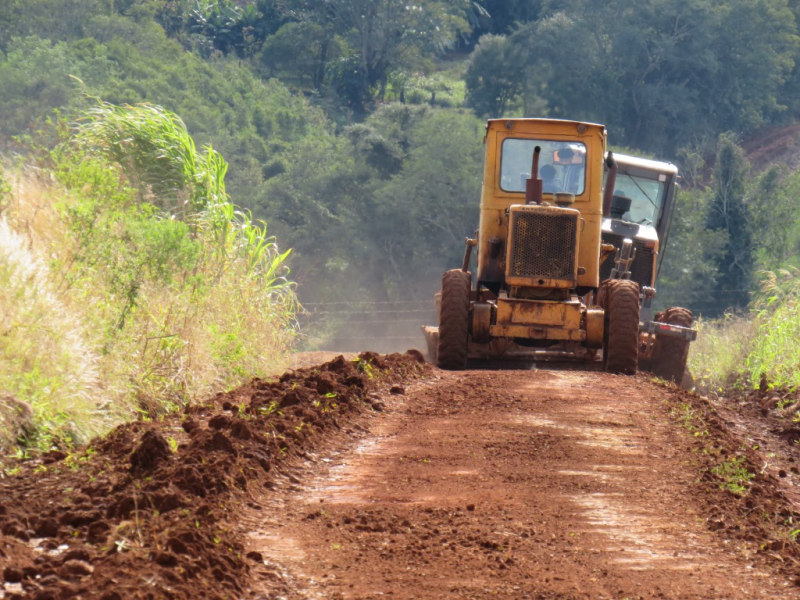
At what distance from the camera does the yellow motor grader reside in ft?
39.4

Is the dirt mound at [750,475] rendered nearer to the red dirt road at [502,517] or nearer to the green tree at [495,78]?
the red dirt road at [502,517]

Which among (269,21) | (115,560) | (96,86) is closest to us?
(115,560)

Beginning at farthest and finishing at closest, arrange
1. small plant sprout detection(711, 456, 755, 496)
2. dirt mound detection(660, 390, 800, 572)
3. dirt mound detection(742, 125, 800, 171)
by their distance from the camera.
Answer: dirt mound detection(742, 125, 800, 171) → small plant sprout detection(711, 456, 755, 496) → dirt mound detection(660, 390, 800, 572)

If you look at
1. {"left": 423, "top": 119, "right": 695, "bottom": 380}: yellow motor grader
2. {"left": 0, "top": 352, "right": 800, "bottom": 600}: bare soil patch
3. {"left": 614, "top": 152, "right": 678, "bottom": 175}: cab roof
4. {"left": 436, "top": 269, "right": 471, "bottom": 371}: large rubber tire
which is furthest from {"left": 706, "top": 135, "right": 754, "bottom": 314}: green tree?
{"left": 0, "top": 352, "right": 800, "bottom": 600}: bare soil patch

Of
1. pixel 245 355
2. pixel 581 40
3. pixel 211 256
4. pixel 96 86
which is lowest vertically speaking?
pixel 245 355

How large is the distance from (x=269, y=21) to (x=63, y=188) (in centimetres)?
5021

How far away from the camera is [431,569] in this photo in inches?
195

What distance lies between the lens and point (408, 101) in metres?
56.6

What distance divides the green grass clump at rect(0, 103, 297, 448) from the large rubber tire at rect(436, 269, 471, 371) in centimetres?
163

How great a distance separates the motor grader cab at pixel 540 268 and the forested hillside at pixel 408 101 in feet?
73.5

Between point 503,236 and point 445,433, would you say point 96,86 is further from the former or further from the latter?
point 445,433

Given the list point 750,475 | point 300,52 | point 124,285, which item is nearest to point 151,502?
point 750,475

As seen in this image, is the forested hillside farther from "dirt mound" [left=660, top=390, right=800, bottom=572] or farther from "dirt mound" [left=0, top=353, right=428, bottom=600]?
"dirt mound" [left=0, top=353, right=428, bottom=600]

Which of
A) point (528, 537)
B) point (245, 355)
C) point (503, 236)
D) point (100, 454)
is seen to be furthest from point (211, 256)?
point (528, 537)
